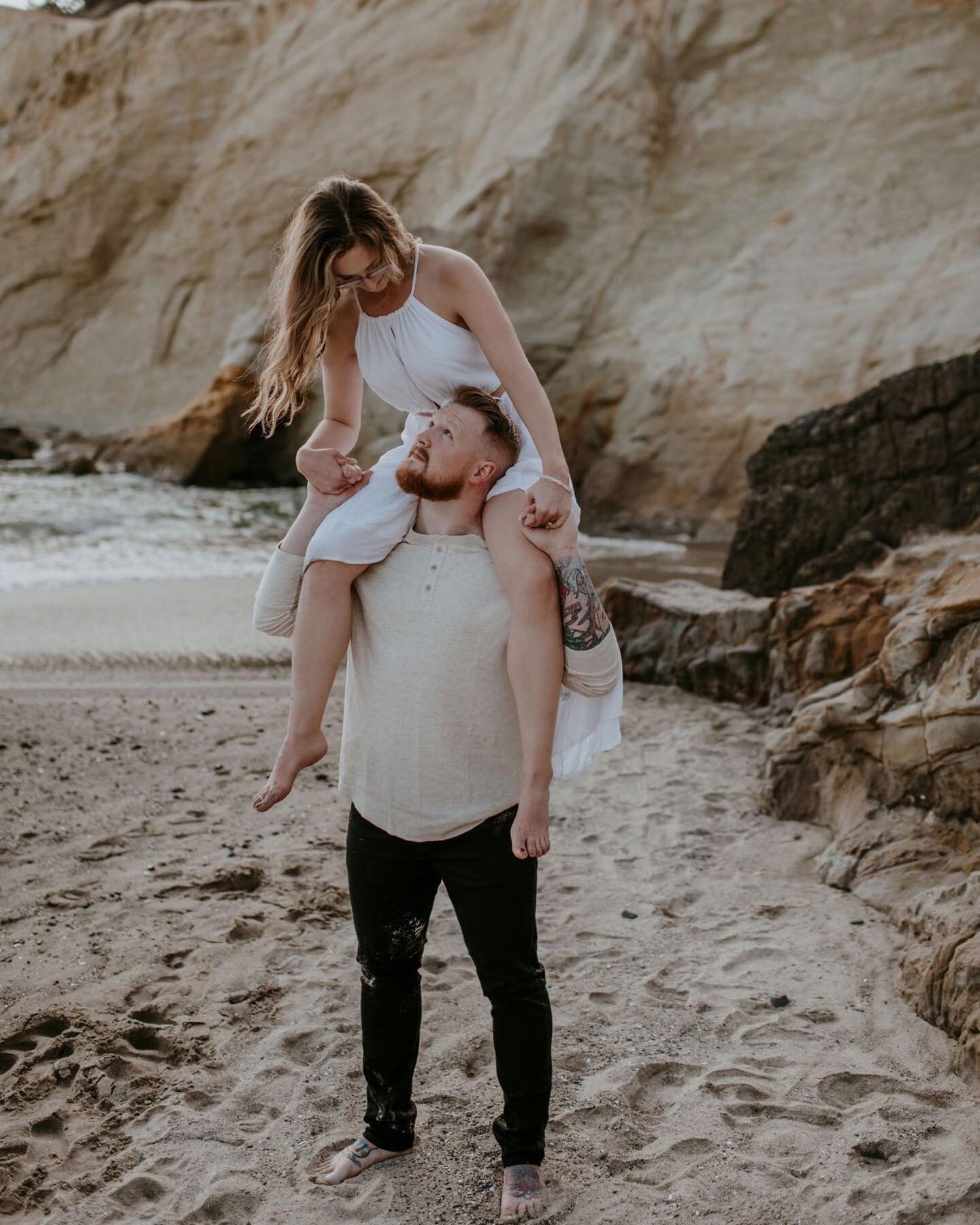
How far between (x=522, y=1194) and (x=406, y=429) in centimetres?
162

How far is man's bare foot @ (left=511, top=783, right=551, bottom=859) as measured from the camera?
2260 mm

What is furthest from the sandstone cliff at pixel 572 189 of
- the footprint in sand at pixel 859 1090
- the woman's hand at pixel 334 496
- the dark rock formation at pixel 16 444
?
the woman's hand at pixel 334 496

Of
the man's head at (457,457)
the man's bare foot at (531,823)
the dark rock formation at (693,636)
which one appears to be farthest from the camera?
the dark rock formation at (693,636)

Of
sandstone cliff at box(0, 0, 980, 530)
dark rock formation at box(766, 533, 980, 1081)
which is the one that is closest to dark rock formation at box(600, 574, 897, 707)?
dark rock formation at box(766, 533, 980, 1081)

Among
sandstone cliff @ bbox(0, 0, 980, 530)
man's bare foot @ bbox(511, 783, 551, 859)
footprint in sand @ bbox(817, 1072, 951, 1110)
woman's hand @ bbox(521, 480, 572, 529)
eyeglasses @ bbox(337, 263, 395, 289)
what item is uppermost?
sandstone cliff @ bbox(0, 0, 980, 530)

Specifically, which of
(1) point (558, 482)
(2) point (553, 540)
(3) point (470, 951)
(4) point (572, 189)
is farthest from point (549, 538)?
(4) point (572, 189)

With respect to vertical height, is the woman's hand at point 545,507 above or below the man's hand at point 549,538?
above

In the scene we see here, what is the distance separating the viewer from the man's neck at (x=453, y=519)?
7.95 ft

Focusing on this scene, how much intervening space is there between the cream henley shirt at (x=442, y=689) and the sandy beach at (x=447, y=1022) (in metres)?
0.83

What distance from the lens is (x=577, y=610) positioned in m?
2.30

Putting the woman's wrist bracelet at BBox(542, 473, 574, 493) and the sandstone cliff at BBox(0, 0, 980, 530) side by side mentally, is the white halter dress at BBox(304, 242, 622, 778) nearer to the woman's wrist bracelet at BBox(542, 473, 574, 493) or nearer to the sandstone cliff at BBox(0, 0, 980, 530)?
the woman's wrist bracelet at BBox(542, 473, 574, 493)

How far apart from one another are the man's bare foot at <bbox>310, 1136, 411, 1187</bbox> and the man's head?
4.52ft

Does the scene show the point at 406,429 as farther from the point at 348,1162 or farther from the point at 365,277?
the point at 348,1162

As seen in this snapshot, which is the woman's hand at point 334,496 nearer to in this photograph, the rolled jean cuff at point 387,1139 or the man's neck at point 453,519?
the man's neck at point 453,519
